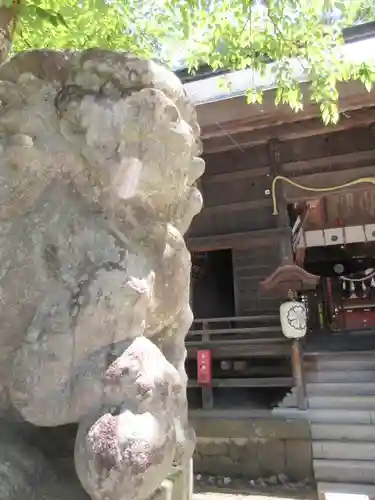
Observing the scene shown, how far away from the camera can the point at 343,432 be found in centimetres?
648

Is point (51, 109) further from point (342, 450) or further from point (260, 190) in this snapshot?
point (260, 190)

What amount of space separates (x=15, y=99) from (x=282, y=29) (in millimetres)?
2234

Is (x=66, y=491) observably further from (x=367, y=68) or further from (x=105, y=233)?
(x=367, y=68)

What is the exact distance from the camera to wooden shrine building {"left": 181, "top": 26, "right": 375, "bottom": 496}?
665 cm

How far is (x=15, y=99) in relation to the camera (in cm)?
182

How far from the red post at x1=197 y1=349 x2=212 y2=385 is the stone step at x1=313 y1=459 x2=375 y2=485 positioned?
1.99m

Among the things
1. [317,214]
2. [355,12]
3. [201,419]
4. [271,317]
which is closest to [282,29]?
[355,12]

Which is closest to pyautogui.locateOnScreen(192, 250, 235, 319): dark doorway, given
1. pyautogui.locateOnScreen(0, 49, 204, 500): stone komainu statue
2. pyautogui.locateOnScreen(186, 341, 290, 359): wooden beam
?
pyautogui.locateOnScreen(186, 341, 290, 359): wooden beam

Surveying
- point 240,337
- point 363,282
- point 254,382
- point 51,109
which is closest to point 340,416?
point 254,382

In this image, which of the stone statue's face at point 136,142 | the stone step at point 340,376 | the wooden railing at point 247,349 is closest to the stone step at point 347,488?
the wooden railing at point 247,349

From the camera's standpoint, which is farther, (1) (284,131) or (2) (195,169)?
(1) (284,131)

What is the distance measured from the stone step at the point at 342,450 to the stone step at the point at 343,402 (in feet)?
1.91

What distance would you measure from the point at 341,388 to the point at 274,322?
1.67 m

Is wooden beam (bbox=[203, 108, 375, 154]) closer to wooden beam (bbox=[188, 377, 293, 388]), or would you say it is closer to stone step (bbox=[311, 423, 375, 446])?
wooden beam (bbox=[188, 377, 293, 388])
